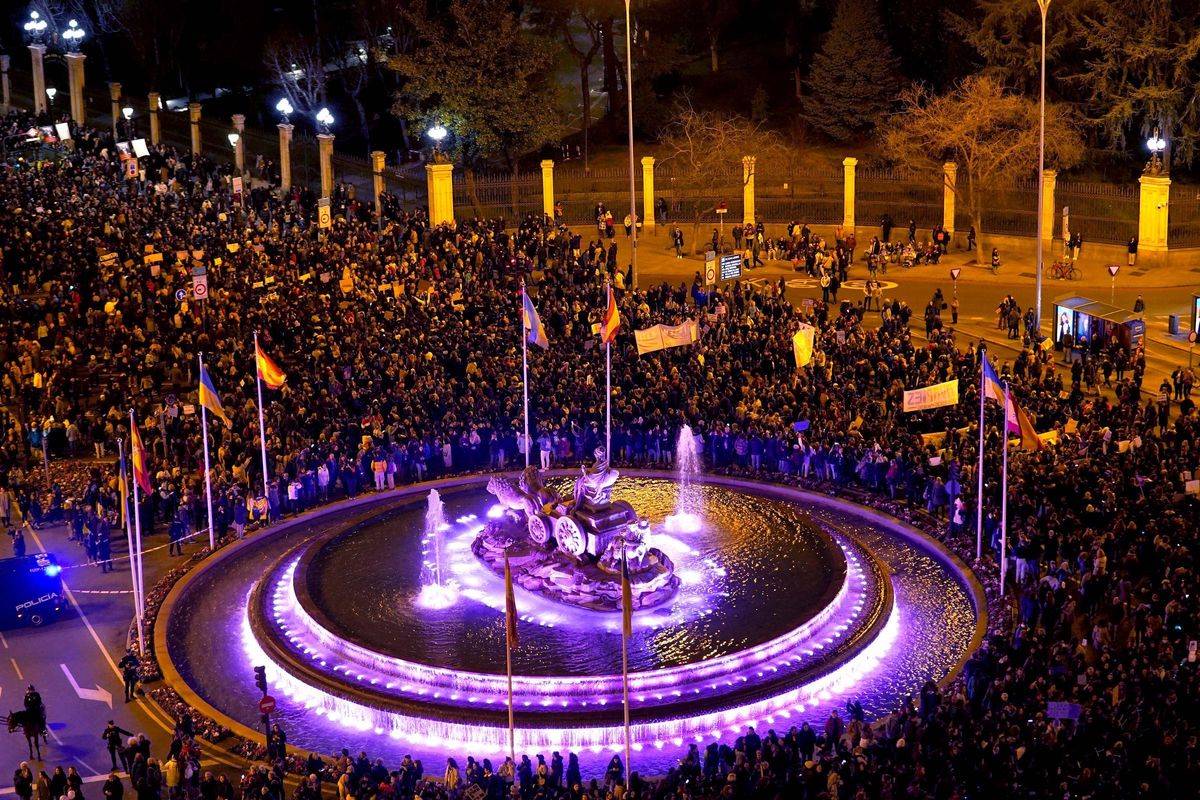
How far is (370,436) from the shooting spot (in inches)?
1409

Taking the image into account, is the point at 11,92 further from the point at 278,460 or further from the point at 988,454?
the point at 988,454

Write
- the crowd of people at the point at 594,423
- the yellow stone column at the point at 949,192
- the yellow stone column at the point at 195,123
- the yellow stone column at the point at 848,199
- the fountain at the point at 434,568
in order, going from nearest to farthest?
the crowd of people at the point at 594,423
the fountain at the point at 434,568
the yellow stone column at the point at 949,192
the yellow stone column at the point at 848,199
the yellow stone column at the point at 195,123

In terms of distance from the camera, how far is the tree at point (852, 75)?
65.6 metres

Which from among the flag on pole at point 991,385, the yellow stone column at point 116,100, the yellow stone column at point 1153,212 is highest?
the yellow stone column at point 116,100

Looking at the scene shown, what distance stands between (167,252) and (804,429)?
2243 cm

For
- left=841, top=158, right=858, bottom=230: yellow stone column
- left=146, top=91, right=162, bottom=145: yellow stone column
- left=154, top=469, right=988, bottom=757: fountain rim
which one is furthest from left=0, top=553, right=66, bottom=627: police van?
left=146, top=91, right=162, bottom=145: yellow stone column

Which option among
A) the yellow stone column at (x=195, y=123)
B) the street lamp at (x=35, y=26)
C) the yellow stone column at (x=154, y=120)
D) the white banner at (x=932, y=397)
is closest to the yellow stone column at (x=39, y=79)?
the street lamp at (x=35, y=26)

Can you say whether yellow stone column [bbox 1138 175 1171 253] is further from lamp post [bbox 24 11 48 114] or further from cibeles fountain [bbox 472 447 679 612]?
lamp post [bbox 24 11 48 114]

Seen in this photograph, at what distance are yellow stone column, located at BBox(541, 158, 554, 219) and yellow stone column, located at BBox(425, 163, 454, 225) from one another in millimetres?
3634

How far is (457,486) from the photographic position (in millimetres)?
35781

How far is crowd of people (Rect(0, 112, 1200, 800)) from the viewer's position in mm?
21609

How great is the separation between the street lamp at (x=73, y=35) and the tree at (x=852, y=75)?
35.2 meters

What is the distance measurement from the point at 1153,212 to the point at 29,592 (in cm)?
3817

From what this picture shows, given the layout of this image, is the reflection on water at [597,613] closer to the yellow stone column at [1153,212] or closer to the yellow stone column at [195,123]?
the yellow stone column at [1153,212]
